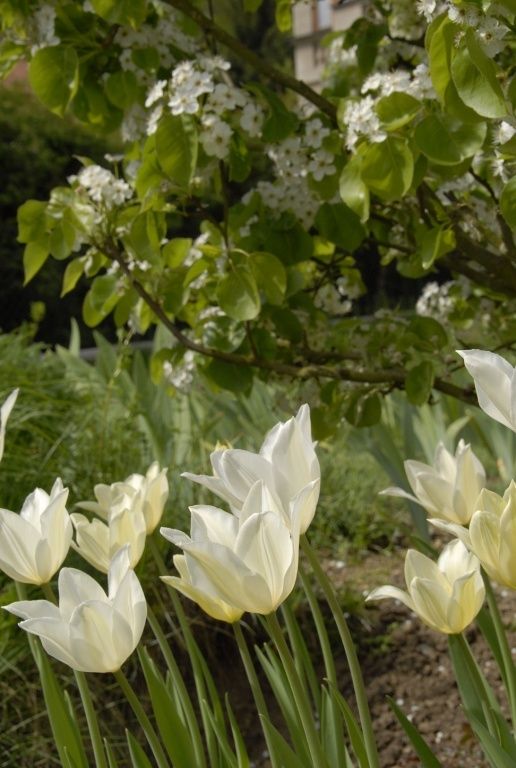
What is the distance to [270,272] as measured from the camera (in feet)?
5.92

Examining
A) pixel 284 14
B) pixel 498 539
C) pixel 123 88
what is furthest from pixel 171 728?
pixel 284 14

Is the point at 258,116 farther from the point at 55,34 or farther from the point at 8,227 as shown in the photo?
the point at 8,227

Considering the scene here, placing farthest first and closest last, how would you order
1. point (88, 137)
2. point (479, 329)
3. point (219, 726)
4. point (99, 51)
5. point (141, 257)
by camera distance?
point (88, 137), point (479, 329), point (99, 51), point (141, 257), point (219, 726)

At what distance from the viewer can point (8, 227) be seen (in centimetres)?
840

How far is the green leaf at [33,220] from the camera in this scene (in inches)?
72.6

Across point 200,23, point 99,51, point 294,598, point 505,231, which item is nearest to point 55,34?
point 99,51

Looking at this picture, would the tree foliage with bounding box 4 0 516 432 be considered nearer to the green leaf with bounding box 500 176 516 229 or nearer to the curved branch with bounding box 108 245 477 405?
the curved branch with bounding box 108 245 477 405

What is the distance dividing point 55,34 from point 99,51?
95mm

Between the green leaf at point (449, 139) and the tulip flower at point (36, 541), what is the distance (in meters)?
0.75

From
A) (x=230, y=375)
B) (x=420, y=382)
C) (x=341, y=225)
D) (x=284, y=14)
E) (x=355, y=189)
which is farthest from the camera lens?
(x=284, y=14)

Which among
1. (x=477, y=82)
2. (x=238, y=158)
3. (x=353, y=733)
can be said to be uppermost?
(x=477, y=82)

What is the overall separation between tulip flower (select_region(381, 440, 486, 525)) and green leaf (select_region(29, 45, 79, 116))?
1070 millimetres

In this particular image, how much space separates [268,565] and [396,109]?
0.89 metres

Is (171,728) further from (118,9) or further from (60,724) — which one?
(118,9)
